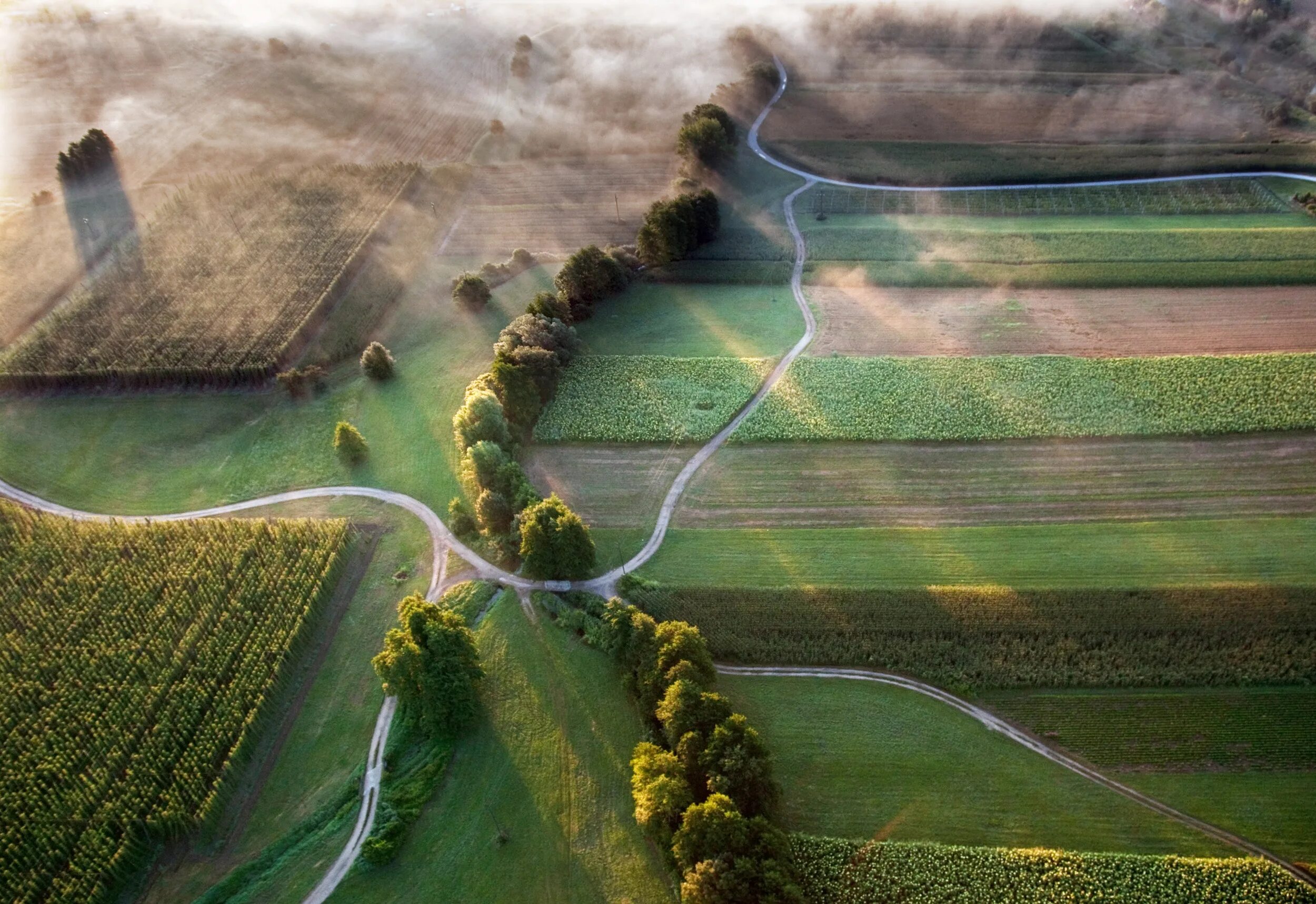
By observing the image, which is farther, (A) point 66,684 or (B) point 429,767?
(A) point 66,684

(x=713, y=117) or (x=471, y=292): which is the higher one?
(x=713, y=117)

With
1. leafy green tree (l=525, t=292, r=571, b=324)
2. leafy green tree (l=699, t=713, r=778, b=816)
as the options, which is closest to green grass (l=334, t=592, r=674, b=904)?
leafy green tree (l=699, t=713, r=778, b=816)

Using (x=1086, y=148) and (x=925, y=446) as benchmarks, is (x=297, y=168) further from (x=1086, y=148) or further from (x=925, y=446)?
(x=1086, y=148)

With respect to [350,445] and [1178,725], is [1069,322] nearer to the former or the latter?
[1178,725]

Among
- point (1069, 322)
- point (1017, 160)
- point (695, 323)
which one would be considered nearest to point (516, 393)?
point (695, 323)

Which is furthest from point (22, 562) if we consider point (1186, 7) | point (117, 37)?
point (1186, 7)
